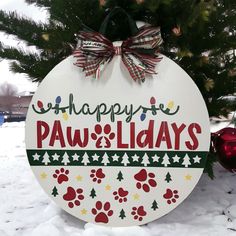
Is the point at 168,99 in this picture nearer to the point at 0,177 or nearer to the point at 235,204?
the point at 235,204

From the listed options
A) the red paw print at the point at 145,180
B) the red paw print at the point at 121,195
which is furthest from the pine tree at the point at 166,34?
the red paw print at the point at 121,195

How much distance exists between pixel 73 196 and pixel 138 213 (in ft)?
0.90

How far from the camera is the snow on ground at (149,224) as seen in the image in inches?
52.6

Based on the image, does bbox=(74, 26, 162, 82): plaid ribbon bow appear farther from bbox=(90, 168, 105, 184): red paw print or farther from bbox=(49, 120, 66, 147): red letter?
bbox=(90, 168, 105, 184): red paw print

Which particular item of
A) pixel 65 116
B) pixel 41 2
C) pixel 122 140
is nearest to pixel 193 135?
pixel 122 140

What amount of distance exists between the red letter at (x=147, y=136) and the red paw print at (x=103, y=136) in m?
0.11

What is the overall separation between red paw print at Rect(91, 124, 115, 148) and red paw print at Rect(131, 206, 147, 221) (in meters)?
0.28

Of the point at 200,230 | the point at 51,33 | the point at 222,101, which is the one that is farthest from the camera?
the point at 222,101

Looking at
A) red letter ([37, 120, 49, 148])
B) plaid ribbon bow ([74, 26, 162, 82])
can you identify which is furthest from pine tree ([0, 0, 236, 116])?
red letter ([37, 120, 49, 148])

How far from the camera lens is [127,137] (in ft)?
4.48

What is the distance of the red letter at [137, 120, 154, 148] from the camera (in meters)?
1.36

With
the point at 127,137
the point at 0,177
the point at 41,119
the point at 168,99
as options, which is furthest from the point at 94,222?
the point at 0,177

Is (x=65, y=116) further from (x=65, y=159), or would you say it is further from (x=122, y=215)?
(x=122, y=215)

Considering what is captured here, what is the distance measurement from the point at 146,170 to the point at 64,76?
510mm
